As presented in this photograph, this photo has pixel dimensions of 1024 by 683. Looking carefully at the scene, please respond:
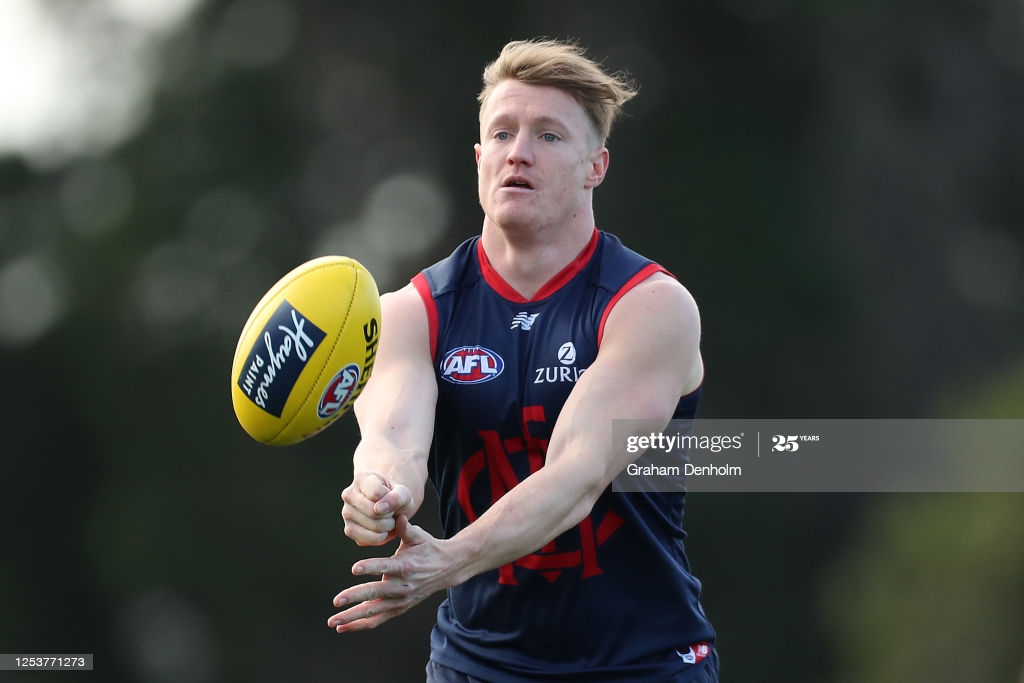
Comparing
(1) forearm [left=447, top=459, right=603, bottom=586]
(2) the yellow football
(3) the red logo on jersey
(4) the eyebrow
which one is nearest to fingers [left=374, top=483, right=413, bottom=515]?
(1) forearm [left=447, top=459, right=603, bottom=586]

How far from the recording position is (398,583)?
4.05 m

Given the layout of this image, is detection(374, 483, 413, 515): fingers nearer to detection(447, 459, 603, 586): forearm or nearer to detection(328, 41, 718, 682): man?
detection(447, 459, 603, 586): forearm

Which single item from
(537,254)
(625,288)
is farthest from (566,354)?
(537,254)

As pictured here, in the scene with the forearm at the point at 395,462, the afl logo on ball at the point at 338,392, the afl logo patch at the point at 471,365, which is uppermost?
the afl logo patch at the point at 471,365

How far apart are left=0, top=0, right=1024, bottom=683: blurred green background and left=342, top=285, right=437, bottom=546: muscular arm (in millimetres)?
8242

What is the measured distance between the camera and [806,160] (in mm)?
14852

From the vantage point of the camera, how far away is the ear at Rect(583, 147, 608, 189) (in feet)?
17.9

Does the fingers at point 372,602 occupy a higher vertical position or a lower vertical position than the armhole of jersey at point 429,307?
lower

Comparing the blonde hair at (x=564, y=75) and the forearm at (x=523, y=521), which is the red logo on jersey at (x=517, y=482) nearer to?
the forearm at (x=523, y=521)

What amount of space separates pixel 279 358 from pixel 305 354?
0.08 meters

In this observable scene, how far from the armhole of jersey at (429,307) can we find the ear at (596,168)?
71cm

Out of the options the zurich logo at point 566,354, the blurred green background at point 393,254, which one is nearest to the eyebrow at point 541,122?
the zurich logo at point 566,354

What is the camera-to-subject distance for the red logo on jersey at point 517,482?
16.5 ft

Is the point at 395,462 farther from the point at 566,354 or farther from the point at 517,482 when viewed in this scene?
the point at 566,354
